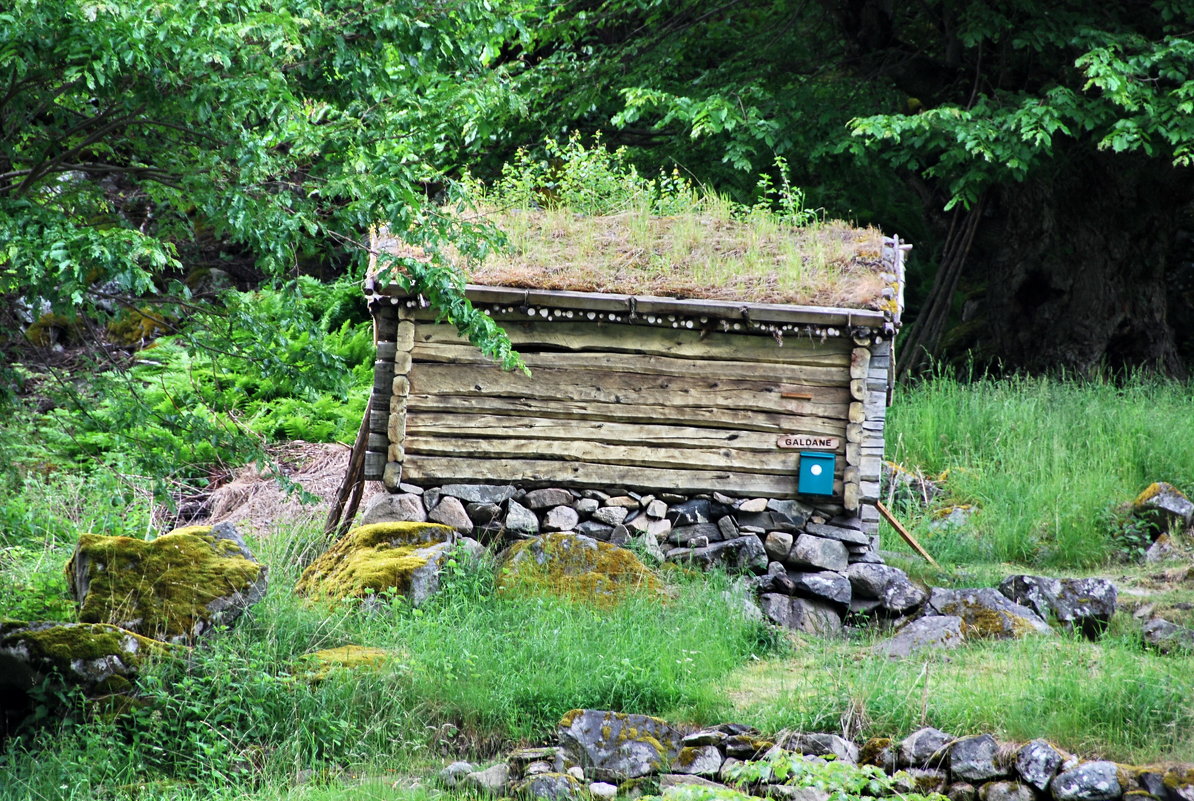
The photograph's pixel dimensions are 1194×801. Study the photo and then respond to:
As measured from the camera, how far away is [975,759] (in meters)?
6.11

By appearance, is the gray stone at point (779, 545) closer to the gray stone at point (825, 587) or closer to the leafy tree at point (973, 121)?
the gray stone at point (825, 587)

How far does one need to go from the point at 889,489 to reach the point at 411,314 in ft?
17.8

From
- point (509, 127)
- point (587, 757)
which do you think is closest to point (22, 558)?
point (587, 757)

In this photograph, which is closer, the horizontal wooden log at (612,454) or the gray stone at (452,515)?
the gray stone at (452,515)

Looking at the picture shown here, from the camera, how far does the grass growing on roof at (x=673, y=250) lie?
9688 mm

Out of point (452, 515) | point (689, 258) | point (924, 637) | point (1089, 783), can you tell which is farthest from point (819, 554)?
point (1089, 783)

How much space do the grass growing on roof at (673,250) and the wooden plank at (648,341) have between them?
1.19 feet

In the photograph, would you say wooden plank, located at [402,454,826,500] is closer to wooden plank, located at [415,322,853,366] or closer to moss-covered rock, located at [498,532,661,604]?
moss-covered rock, located at [498,532,661,604]

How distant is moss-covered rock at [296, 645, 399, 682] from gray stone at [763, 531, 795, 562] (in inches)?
142

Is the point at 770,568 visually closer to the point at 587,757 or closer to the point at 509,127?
the point at 587,757

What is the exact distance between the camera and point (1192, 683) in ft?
22.1

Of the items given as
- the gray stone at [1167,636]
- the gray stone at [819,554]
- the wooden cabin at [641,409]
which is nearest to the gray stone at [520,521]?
the wooden cabin at [641,409]

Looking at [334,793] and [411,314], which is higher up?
[411,314]

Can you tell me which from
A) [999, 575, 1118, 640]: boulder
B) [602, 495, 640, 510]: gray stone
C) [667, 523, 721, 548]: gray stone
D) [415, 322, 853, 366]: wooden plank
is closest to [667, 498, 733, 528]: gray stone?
[667, 523, 721, 548]: gray stone
